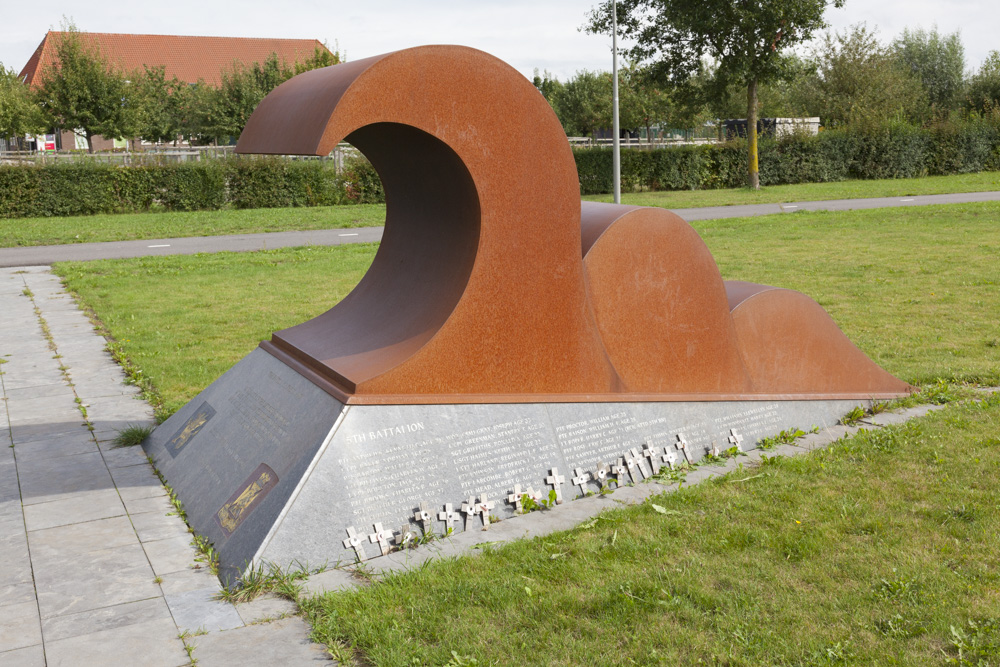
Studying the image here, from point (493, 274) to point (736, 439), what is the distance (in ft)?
6.61

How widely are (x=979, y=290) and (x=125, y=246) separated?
15.0 m

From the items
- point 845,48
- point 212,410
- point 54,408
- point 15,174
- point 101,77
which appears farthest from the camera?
point 845,48

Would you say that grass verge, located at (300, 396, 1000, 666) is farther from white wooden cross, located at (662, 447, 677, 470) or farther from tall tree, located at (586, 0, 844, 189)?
tall tree, located at (586, 0, 844, 189)

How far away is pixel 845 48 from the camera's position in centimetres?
4562

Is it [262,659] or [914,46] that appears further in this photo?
[914,46]

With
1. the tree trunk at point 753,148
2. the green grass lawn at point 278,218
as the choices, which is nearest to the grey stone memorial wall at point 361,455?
the green grass lawn at point 278,218

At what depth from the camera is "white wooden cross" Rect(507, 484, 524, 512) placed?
188 inches

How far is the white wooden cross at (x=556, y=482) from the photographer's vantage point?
4949 millimetres

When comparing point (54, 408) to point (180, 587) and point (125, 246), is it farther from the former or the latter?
point (125, 246)

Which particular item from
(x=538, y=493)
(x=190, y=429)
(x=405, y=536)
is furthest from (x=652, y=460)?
(x=190, y=429)

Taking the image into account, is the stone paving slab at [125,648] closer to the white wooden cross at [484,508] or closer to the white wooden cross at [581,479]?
the white wooden cross at [484,508]

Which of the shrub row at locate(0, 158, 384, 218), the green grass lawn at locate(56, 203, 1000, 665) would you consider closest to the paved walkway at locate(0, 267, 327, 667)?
the green grass lawn at locate(56, 203, 1000, 665)

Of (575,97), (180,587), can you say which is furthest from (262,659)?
(575,97)

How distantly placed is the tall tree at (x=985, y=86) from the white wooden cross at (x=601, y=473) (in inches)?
2042
